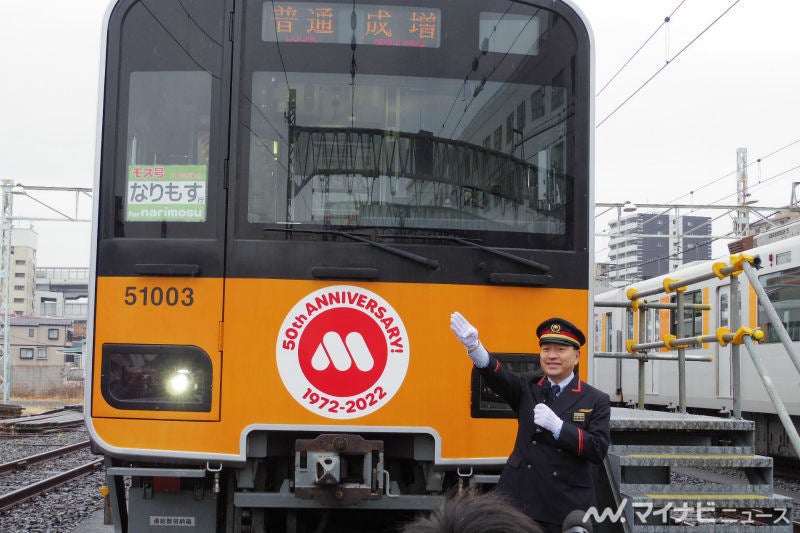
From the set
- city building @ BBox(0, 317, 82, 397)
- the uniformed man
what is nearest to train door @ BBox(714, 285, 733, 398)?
the uniformed man

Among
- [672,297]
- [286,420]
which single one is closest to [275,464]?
[286,420]

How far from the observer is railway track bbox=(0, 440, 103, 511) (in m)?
9.59

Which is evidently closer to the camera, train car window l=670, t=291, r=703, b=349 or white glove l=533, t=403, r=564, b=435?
white glove l=533, t=403, r=564, b=435

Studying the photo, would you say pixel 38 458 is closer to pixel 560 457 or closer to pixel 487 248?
pixel 487 248

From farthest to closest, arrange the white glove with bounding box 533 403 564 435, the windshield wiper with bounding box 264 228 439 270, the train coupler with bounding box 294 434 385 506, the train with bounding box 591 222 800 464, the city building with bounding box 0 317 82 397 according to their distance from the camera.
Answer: the city building with bounding box 0 317 82 397 → the train with bounding box 591 222 800 464 → the windshield wiper with bounding box 264 228 439 270 → the train coupler with bounding box 294 434 385 506 → the white glove with bounding box 533 403 564 435

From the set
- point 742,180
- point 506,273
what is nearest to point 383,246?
point 506,273

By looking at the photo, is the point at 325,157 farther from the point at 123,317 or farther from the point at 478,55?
the point at 123,317

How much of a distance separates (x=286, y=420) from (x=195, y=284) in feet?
2.66

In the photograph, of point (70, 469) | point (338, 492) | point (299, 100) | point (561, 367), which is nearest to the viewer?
point (561, 367)

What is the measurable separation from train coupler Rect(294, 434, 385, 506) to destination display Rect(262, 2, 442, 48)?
1992 mm

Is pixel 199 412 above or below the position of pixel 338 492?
above

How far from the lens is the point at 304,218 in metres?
4.68

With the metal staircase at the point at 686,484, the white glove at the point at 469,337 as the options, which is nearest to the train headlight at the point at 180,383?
the white glove at the point at 469,337

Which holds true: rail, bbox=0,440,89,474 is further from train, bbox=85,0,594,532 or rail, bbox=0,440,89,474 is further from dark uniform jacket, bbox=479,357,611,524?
dark uniform jacket, bbox=479,357,611,524
